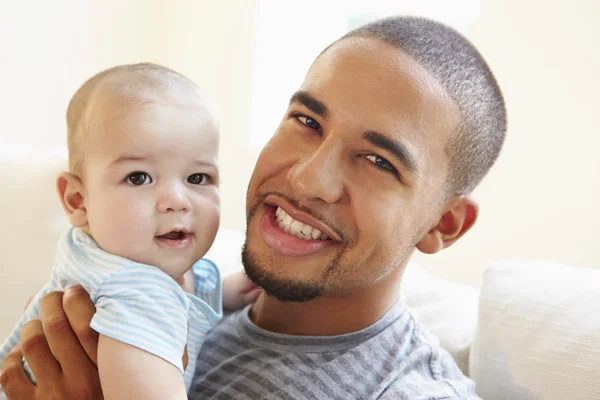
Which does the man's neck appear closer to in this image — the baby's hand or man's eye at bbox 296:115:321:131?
the baby's hand

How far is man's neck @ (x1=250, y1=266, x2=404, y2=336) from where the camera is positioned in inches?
52.7

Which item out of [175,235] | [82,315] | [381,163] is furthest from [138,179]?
[381,163]

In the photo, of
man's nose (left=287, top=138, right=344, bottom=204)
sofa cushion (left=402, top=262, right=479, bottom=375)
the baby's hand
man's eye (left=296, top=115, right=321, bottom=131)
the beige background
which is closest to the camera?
man's nose (left=287, top=138, right=344, bottom=204)

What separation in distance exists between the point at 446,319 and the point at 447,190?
1.75 feet

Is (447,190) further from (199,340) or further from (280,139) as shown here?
(199,340)

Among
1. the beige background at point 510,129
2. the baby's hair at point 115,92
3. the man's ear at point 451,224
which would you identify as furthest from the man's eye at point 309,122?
the beige background at point 510,129

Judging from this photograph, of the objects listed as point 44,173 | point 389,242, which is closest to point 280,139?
point 389,242

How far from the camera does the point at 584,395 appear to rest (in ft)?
3.95

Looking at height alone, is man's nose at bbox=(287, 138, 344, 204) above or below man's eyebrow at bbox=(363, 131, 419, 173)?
below

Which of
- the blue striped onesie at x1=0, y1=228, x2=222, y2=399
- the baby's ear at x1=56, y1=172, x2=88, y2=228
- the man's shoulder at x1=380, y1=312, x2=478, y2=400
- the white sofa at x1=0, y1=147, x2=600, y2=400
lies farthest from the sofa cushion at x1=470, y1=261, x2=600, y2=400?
the baby's ear at x1=56, y1=172, x2=88, y2=228

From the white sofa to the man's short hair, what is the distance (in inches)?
10.8

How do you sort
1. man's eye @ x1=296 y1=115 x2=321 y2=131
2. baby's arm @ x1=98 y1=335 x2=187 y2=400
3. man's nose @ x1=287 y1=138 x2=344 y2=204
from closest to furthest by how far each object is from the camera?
baby's arm @ x1=98 y1=335 x2=187 y2=400 → man's nose @ x1=287 y1=138 x2=344 y2=204 → man's eye @ x1=296 y1=115 x2=321 y2=131

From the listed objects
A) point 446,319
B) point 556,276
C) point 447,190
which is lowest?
point 446,319

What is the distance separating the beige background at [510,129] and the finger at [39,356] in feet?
3.03
